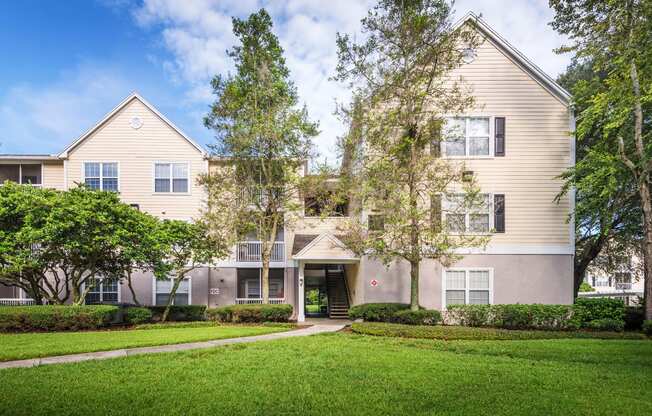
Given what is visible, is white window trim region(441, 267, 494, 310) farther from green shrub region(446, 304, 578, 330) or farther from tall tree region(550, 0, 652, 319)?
tall tree region(550, 0, 652, 319)

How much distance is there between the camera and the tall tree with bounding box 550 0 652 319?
13.2m

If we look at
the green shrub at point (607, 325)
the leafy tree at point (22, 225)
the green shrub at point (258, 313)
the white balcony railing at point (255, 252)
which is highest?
the leafy tree at point (22, 225)

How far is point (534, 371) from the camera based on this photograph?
781cm

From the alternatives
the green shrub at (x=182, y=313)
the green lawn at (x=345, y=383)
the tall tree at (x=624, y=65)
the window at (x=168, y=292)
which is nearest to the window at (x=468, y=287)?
the tall tree at (x=624, y=65)

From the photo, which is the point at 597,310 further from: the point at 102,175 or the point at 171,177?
the point at 102,175

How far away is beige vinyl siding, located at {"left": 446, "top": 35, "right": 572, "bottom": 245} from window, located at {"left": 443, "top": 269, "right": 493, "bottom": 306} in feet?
5.08

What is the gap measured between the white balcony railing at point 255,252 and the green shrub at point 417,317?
7762 millimetres

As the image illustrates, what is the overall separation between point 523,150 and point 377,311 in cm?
892

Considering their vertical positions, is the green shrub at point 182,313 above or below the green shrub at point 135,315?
below

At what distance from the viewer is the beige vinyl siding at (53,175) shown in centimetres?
1983

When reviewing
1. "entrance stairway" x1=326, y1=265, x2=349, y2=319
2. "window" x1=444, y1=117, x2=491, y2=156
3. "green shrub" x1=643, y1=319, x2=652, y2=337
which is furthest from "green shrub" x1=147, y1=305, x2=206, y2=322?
"green shrub" x1=643, y1=319, x2=652, y2=337

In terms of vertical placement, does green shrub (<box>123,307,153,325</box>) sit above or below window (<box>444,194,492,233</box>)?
below

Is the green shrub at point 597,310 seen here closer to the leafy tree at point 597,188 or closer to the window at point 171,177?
the leafy tree at point 597,188

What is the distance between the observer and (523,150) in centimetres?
1593
